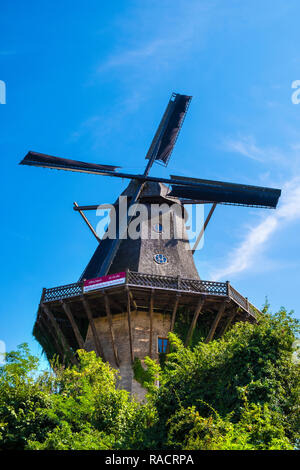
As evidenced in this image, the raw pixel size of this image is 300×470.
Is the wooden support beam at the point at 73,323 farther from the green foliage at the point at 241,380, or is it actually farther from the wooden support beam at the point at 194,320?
the green foliage at the point at 241,380

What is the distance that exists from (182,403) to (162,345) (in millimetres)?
7504

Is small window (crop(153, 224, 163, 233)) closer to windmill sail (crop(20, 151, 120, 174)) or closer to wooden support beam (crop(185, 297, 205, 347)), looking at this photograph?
windmill sail (crop(20, 151, 120, 174))

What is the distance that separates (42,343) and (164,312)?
677 cm

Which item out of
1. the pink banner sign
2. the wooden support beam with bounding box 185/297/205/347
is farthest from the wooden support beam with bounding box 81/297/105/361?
the wooden support beam with bounding box 185/297/205/347

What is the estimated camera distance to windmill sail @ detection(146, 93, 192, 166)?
100 feet

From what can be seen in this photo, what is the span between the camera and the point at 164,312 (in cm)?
2348

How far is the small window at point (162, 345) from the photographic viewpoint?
22.3m

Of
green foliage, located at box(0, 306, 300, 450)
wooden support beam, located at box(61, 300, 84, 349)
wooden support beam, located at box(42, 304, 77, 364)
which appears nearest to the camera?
green foliage, located at box(0, 306, 300, 450)

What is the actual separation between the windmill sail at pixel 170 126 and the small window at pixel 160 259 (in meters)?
7.58

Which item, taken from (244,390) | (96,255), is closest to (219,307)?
(96,255)

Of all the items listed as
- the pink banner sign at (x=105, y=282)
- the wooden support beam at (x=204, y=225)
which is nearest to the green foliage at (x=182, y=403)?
the pink banner sign at (x=105, y=282)

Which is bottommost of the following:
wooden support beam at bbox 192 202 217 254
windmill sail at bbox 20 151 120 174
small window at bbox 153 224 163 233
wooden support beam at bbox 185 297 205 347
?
wooden support beam at bbox 185 297 205 347

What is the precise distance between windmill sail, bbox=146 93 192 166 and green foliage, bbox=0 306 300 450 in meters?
16.1

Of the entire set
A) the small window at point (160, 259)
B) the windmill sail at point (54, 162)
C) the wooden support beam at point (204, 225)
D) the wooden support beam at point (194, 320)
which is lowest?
the wooden support beam at point (194, 320)
